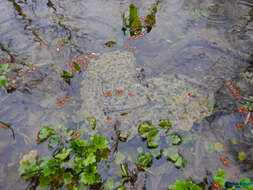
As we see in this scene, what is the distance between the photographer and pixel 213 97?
322 centimetres

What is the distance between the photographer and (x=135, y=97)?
10.8 feet

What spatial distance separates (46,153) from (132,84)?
171cm

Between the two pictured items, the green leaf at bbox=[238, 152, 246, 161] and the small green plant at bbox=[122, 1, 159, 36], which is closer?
the green leaf at bbox=[238, 152, 246, 161]

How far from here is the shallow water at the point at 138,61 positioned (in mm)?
2688

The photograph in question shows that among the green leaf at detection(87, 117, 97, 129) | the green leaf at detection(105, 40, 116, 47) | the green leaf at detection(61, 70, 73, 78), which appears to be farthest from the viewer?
the green leaf at detection(105, 40, 116, 47)

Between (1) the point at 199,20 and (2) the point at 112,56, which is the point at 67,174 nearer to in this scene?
(2) the point at 112,56

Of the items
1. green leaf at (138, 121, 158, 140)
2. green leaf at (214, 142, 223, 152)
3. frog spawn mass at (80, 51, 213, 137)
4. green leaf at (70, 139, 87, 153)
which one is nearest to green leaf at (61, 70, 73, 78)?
frog spawn mass at (80, 51, 213, 137)

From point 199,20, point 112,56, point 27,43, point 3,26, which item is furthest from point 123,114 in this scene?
→ point 3,26

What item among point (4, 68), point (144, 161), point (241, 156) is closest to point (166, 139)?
point (144, 161)

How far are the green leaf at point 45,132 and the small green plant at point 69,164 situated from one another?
0.11m

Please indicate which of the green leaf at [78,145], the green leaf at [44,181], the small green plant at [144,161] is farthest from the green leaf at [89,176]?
the small green plant at [144,161]

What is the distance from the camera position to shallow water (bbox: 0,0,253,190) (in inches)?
106

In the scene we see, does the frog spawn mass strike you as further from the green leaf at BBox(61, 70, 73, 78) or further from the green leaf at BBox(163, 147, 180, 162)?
the green leaf at BBox(163, 147, 180, 162)

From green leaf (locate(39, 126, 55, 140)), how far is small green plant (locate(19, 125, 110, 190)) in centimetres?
11
